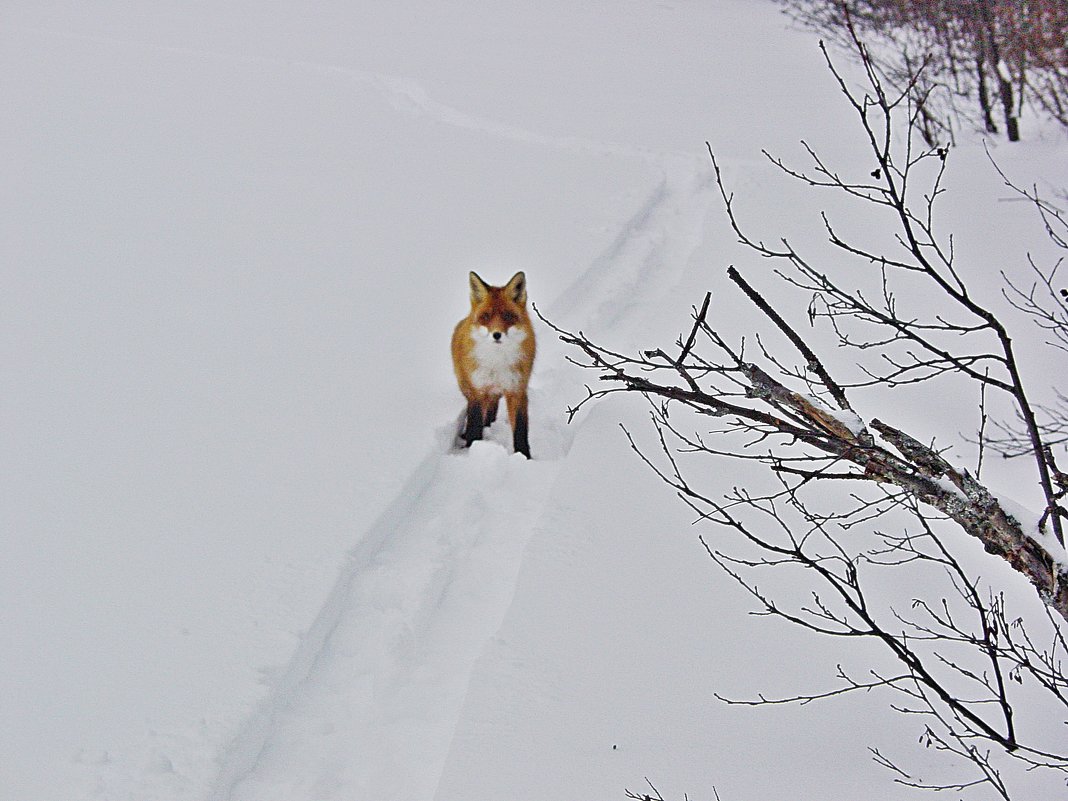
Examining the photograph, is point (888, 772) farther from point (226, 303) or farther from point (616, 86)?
point (616, 86)

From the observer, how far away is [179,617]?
4.16 m

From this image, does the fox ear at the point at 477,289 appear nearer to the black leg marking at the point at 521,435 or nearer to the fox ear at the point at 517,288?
the fox ear at the point at 517,288

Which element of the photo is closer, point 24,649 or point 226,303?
point 24,649

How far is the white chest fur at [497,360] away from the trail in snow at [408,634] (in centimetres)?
40

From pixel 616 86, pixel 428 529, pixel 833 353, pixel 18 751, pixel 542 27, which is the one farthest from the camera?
pixel 542 27

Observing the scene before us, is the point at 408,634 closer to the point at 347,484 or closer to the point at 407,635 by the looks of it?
the point at 407,635

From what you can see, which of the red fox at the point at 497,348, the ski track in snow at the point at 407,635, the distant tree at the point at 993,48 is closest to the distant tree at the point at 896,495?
the red fox at the point at 497,348

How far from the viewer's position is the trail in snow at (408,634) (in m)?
3.69

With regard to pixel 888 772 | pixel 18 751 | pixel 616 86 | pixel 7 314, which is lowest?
pixel 18 751

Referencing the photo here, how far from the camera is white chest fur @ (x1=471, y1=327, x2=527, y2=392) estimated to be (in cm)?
556

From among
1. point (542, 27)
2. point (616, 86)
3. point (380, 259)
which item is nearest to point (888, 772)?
point (380, 259)

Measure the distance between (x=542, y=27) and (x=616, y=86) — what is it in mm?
4466

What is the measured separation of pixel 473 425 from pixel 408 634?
66.9 inches

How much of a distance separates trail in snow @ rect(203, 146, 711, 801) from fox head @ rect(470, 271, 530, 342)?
661 mm
